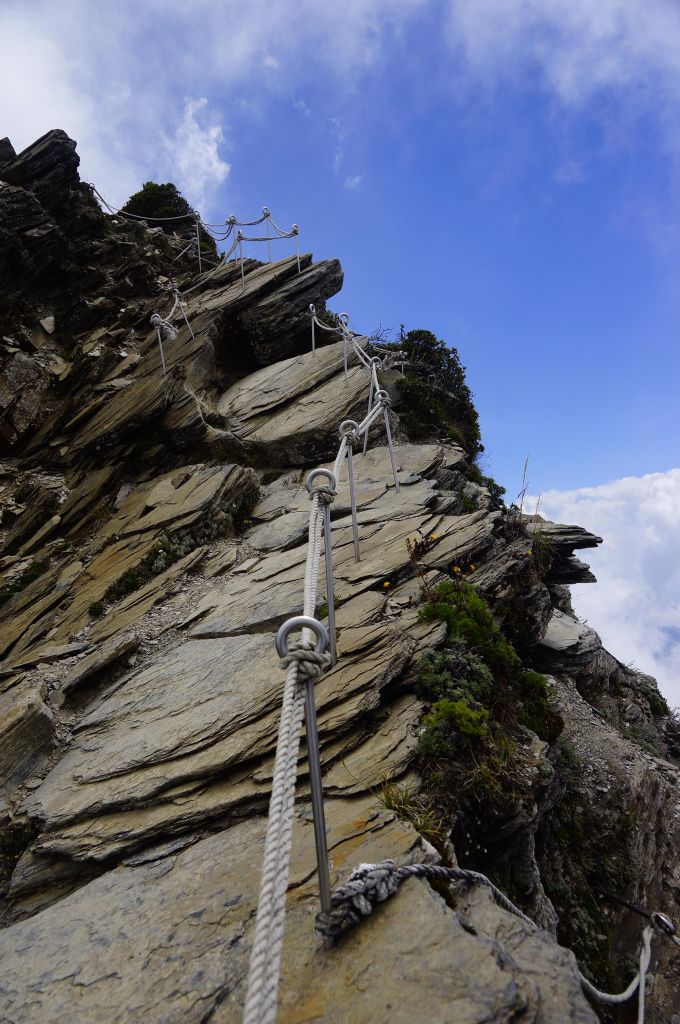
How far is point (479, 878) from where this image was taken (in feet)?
11.8

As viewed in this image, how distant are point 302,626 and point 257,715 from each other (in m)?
3.34

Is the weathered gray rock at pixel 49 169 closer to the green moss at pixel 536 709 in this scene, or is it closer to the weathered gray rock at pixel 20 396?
the weathered gray rock at pixel 20 396

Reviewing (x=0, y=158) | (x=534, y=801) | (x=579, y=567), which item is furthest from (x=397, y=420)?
(x=0, y=158)

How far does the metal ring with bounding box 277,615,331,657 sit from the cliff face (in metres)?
1.87

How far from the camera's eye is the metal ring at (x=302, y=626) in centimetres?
274

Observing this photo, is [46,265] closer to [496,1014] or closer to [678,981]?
[496,1014]

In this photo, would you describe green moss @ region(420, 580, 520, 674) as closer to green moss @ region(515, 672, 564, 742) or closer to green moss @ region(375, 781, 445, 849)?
green moss @ region(515, 672, 564, 742)

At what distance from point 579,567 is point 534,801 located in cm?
1126

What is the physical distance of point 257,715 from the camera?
18.6 feet

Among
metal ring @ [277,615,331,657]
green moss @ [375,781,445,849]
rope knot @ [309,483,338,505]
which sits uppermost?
rope knot @ [309,483,338,505]

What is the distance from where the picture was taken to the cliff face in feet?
11.1

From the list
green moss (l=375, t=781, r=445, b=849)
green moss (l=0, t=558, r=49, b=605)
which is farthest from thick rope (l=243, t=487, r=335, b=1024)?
green moss (l=0, t=558, r=49, b=605)

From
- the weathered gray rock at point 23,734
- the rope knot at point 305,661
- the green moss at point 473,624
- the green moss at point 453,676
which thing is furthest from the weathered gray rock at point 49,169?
the rope knot at point 305,661

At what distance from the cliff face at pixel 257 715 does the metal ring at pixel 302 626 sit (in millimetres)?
1872
